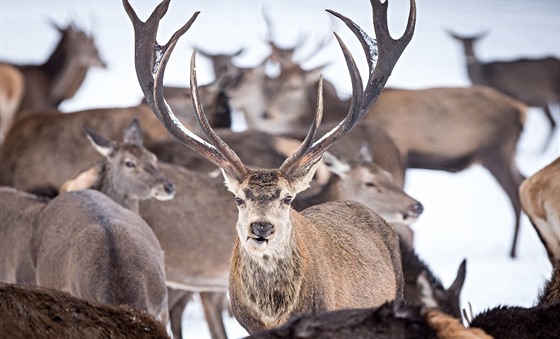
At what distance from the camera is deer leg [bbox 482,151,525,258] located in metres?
11.2

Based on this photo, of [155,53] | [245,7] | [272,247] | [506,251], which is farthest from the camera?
[245,7]

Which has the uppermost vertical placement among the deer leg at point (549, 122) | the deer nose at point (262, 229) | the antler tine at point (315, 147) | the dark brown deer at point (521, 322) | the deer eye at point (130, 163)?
the antler tine at point (315, 147)

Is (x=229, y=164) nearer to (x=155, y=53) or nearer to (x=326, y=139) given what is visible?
(x=326, y=139)

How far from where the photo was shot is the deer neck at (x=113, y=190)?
23.4 feet

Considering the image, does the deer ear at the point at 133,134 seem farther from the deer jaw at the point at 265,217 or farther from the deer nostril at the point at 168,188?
the deer jaw at the point at 265,217

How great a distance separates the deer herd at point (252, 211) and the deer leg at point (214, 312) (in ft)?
0.05

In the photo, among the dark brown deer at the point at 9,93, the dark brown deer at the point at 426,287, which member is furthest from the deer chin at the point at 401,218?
the dark brown deer at the point at 9,93

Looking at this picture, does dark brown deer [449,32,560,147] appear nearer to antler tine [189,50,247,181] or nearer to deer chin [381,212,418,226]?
deer chin [381,212,418,226]

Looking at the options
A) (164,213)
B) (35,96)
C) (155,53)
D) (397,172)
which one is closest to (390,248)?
(155,53)

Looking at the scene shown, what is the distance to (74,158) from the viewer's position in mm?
9391

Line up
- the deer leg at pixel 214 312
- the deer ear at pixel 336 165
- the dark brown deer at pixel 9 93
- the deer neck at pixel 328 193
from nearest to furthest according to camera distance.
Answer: the deer neck at pixel 328 193 < the deer leg at pixel 214 312 < the deer ear at pixel 336 165 < the dark brown deer at pixel 9 93

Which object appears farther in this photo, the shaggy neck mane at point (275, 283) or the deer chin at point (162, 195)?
the deer chin at point (162, 195)

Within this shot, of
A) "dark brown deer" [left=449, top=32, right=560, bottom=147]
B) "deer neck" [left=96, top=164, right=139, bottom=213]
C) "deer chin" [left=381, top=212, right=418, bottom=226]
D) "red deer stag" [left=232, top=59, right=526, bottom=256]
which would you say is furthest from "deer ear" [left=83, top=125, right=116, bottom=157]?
"dark brown deer" [left=449, top=32, right=560, bottom=147]

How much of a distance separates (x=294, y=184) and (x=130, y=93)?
14.4 metres
